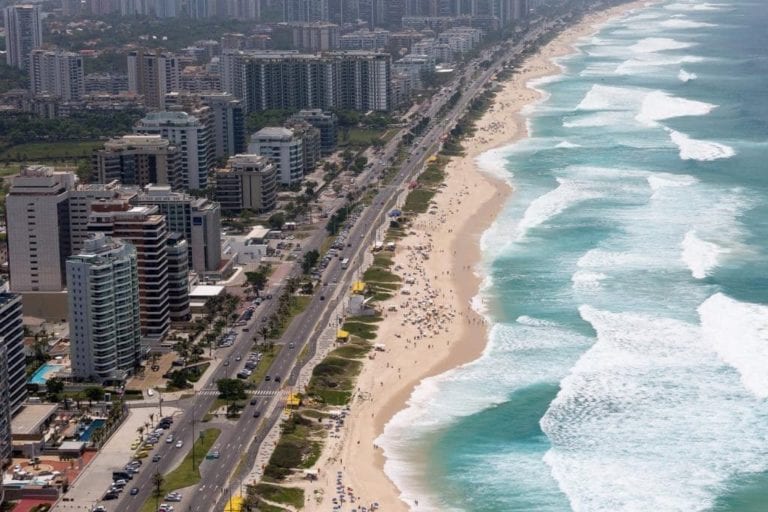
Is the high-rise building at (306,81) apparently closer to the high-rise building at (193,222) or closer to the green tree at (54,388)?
the high-rise building at (193,222)

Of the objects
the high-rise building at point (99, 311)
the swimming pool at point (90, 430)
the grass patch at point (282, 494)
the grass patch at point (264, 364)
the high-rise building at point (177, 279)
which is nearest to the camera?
the grass patch at point (282, 494)

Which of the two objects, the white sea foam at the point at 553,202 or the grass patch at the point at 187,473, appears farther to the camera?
the white sea foam at the point at 553,202

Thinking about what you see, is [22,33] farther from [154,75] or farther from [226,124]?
[226,124]

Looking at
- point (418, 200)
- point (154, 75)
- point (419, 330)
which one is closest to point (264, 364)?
point (419, 330)

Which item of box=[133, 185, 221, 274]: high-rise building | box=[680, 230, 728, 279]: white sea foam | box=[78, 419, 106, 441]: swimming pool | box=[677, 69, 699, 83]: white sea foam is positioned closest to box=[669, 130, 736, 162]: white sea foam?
box=[680, 230, 728, 279]: white sea foam

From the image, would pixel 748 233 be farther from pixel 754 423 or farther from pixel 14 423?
pixel 14 423

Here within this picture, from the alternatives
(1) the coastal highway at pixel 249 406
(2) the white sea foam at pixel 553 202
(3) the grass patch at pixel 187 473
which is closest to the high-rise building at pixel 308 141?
(1) the coastal highway at pixel 249 406
